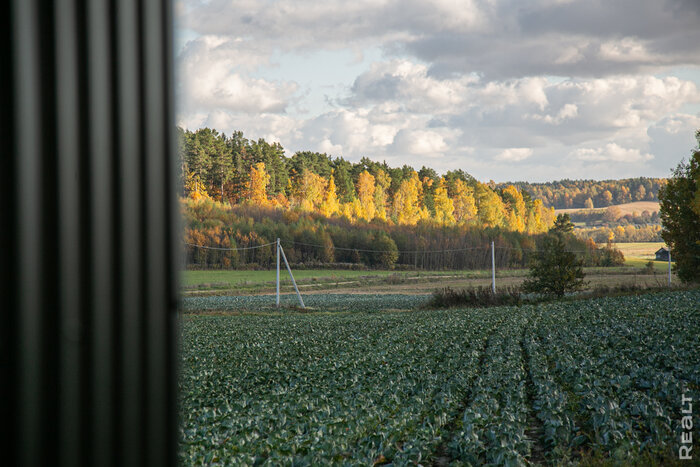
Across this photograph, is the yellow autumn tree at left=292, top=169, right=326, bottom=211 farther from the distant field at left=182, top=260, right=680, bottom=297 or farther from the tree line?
the distant field at left=182, top=260, right=680, bottom=297

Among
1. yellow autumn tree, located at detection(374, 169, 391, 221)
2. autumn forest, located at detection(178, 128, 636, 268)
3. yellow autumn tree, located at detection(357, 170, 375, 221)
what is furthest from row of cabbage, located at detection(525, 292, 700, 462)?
yellow autumn tree, located at detection(357, 170, 375, 221)

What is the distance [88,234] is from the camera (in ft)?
5.85

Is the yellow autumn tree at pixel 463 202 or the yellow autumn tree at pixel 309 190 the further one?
the yellow autumn tree at pixel 463 202

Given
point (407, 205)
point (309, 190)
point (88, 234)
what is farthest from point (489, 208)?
point (88, 234)

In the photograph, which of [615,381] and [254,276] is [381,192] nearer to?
[254,276]

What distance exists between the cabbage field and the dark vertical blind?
4.05 metres

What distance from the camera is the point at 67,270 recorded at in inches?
68.4

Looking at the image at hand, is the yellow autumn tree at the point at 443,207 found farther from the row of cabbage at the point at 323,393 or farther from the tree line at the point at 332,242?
the row of cabbage at the point at 323,393

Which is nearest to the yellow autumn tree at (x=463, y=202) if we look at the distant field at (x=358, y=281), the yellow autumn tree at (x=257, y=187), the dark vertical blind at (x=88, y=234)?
the distant field at (x=358, y=281)

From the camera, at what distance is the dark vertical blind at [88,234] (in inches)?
66.4

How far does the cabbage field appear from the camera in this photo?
242 inches

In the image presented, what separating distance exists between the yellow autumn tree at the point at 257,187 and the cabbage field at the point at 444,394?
71.6m

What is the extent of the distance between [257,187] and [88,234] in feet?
291

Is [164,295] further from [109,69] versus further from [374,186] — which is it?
[374,186]
